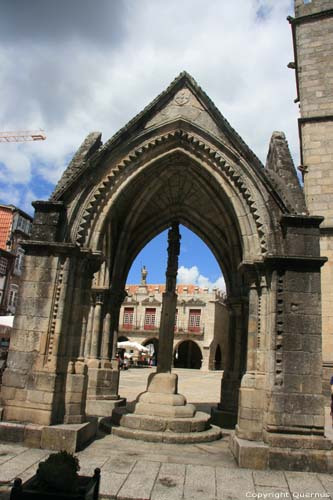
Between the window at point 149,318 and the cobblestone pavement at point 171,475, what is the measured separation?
42022mm

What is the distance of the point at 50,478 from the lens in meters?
3.97

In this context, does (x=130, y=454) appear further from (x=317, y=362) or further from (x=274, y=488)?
(x=317, y=362)

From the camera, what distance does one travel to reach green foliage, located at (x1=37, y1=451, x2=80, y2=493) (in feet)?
12.9

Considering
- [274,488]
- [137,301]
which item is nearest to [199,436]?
[274,488]

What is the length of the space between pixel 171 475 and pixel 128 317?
45076 mm

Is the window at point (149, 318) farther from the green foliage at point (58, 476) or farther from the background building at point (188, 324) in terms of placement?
the green foliage at point (58, 476)

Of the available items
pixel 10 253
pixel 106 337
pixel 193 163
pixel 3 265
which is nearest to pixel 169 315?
pixel 106 337

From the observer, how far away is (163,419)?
805 centimetres

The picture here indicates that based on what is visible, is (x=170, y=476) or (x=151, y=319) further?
(x=151, y=319)

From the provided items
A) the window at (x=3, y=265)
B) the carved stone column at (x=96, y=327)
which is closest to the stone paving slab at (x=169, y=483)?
the carved stone column at (x=96, y=327)

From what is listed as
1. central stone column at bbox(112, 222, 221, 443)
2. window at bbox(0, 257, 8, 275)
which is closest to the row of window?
window at bbox(0, 257, 8, 275)

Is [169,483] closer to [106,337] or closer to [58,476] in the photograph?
[58,476]

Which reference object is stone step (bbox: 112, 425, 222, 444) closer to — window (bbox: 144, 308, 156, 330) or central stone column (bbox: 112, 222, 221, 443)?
central stone column (bbox: 112, 222, 221, 443)

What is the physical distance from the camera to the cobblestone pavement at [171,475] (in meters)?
5.24
